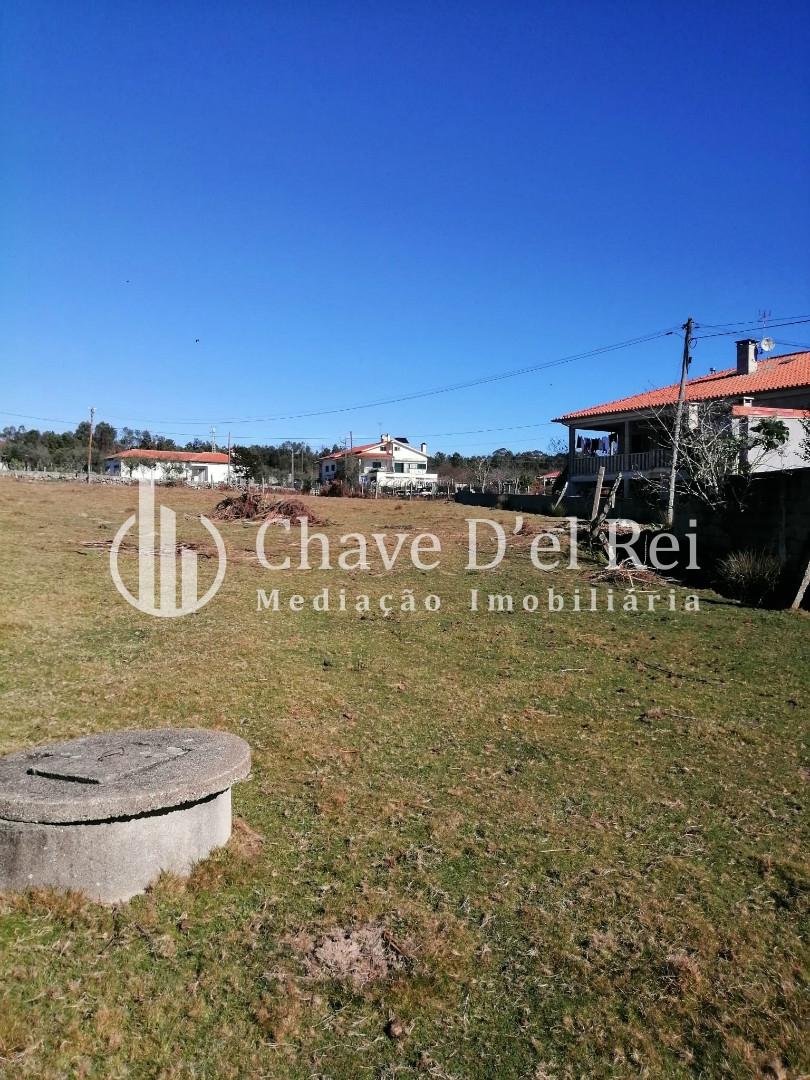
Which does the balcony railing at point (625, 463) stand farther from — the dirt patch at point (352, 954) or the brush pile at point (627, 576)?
the dirt patch at point (352, 954)

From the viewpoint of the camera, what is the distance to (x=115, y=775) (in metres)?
2.72

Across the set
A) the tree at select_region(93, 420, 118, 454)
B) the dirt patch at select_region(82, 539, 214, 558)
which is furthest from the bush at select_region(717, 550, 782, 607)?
the tree at select_region(93, 420, 118, 454)

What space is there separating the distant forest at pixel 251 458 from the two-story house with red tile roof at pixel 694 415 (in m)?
15.9

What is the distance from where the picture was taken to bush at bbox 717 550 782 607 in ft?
28.8

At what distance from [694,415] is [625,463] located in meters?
5.50

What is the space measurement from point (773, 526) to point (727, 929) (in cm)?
771

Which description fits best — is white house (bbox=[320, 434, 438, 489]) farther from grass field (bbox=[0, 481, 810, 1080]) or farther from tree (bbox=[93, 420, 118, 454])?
grass field (bbox=[0, 481, 810, 1080])

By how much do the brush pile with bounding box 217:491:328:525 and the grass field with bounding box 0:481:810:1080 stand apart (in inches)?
375

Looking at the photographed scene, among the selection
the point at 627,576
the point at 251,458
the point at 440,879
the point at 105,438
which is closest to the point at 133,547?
the point at 627,576

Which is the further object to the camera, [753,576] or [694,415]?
[694,415]

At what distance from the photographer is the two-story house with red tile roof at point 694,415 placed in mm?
20516

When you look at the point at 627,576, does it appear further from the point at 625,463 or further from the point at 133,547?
the point at 625,463

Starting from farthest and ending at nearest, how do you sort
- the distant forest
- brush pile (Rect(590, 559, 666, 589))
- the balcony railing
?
the distant forest < the balcony railing < brush pile (Rect(590, 559, 666, 589))

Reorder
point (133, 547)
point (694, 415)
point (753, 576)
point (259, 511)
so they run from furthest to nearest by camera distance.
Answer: point (694, 415)
point (259, 511)
point (133, 547)
point (753, 576)
